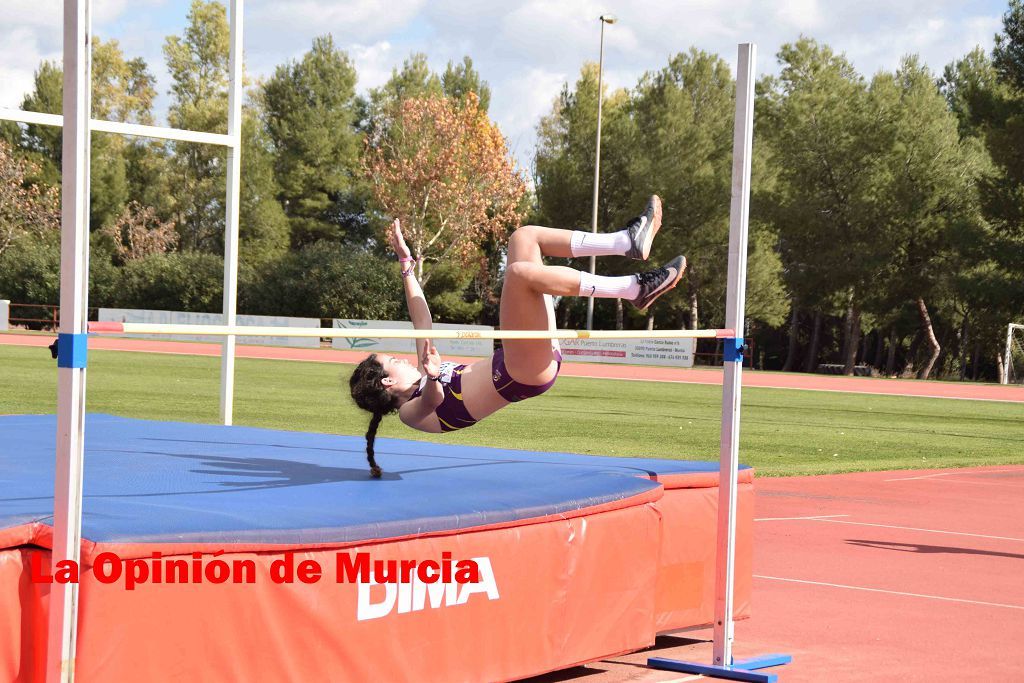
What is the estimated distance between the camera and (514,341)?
4.20 metres

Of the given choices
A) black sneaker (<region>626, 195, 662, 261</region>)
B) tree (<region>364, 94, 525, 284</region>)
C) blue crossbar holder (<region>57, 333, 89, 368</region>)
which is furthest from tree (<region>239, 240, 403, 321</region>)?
blue crossbar holder (<region>57, 333, 89, 368</region>)

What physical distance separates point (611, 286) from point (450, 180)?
25.4 meters

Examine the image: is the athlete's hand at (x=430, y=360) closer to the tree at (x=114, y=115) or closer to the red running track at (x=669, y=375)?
the red running track at (x=669, y=375)

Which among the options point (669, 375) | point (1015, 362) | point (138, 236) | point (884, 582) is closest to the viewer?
point (884, 582)

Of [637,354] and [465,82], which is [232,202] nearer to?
[637,354]

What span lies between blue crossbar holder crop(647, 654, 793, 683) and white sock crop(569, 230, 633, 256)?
1.31 m

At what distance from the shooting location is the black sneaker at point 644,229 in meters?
3.89

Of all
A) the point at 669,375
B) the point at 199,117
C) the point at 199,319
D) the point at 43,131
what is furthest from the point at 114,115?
the point at 669,375

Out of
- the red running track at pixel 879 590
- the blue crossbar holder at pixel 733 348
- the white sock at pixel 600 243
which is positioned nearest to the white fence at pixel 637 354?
the red running track at pixel 879 590

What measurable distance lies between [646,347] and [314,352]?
781 cm

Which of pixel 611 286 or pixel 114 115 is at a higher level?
pixel 114 115

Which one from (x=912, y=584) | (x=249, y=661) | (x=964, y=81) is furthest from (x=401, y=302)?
(x=249, y=661)

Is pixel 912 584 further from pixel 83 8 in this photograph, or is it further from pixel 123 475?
pixel 83 8
